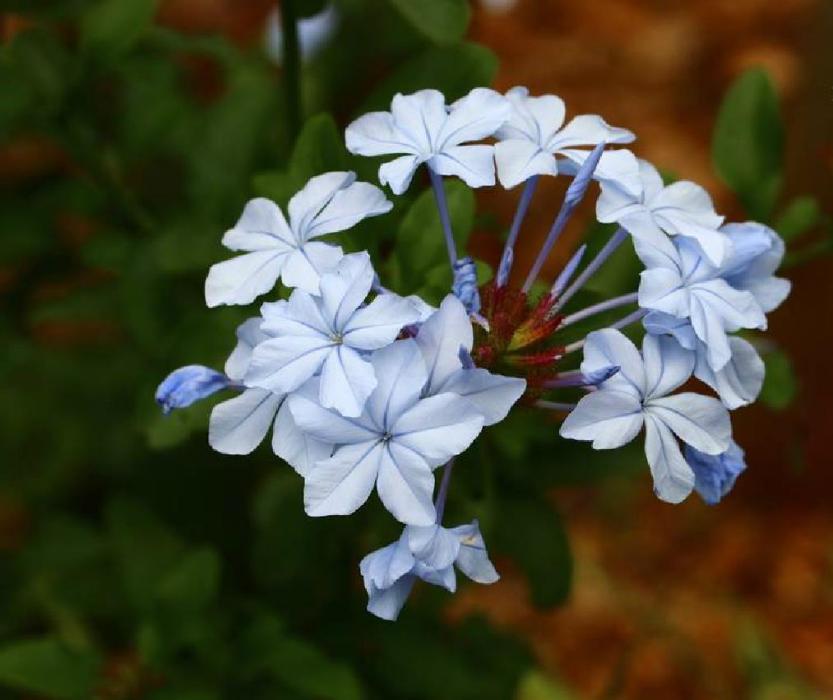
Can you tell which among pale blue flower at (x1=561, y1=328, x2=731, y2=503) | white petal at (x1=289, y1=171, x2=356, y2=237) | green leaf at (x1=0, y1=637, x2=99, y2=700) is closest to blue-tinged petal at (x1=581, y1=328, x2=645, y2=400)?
pale blue flower at (x1=561, y1=328, x2=731, y2=503)

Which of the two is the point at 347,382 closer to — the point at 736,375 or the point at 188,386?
the point at 188,386

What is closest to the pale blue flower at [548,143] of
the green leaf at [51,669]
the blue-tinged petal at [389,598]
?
the blue-tinged petal at [389,598]

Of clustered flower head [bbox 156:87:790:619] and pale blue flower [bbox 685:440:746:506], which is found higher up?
clustered flower head [bbox 156:87:790:619]

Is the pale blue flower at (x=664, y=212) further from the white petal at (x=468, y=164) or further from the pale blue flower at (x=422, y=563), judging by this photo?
the pale blue flower at (x=422, y=563)

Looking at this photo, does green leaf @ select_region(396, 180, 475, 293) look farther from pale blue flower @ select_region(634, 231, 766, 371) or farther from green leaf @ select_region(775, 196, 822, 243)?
green leaf @ select_region(775, 196, 822, 243)

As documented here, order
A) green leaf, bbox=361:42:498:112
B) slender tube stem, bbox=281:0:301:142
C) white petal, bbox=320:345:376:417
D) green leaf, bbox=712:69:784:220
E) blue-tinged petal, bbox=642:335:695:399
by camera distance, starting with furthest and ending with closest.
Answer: green leaf, bbox=712:69:784:220, slender tube stem, bbox=281:0:301:142, green leaf, bbox=361:42:498:112, blue-tinged petal, bbox=642:335:695:399, white petal, bbox=320:345:376:417

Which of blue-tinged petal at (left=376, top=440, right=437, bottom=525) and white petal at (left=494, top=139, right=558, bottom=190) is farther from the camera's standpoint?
white petal at (left=494, top=139, right=558, bottom=190)

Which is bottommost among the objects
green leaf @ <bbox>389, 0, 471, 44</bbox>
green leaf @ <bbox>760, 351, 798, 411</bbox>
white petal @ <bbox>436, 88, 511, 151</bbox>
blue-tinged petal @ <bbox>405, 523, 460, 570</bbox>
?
green leaf @ <bbox>760, 351, 798, 411</bbox>
